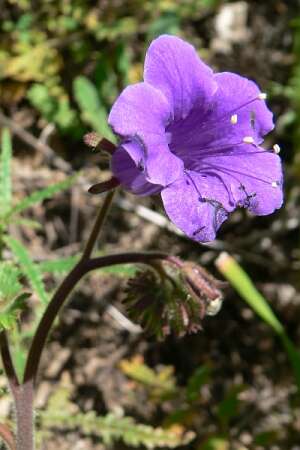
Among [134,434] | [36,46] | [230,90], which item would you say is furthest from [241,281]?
[36,46]

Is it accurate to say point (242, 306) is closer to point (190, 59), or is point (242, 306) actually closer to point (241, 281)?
point (241, 281)

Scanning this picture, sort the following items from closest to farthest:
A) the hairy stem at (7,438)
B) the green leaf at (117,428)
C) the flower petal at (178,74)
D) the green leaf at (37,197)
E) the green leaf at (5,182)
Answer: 1. the flower petal at (178,74)
2. the hairy stem at (7,438)
3. the green leaf at (37,197)
4. the green leaf at (5,182)
5. the green leaf at (117,428)

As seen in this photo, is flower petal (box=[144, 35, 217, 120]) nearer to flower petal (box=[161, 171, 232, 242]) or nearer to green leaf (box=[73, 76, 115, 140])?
flower petal (box=[161, 171, 232, 242])

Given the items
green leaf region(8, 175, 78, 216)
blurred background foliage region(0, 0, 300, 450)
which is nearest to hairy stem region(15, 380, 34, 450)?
green leaf region(8, 175, 78, 216)

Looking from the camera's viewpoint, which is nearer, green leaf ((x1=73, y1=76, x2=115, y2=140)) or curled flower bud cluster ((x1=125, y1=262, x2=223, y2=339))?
curled flower bud cluster ((x1=125, y1=262, x2=223, y2=339))

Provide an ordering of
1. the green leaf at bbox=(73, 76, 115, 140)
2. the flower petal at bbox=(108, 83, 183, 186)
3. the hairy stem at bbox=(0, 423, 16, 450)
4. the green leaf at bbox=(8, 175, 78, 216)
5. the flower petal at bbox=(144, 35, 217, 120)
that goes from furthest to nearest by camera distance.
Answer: the green leaf at bbox=(73, 76, 115, 140), the green leaf at bbox=(8, 175, 78, 216), the hairy stem at bbox=(0, 423, 16, 450), the flower petal at bbox=(144, 35, 217, 120), the flower petal at bbox=(108, 83, 183, 186)

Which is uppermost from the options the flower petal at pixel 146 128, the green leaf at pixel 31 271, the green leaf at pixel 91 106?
the flower petal at pixel 146 128

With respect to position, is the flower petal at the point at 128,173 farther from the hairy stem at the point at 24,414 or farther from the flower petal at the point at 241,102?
the hairy stem at the point at 24,414

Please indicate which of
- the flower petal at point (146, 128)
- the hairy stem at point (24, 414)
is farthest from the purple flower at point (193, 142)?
the hairy stem at point (24, 414)
